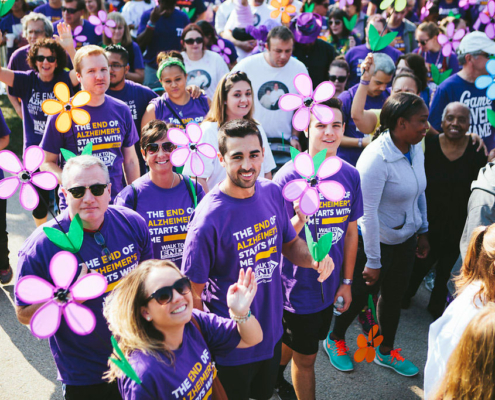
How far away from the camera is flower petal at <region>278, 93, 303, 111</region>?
259 centimetres

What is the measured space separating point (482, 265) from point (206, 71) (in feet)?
13.3

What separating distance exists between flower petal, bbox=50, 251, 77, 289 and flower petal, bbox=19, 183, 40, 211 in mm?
530

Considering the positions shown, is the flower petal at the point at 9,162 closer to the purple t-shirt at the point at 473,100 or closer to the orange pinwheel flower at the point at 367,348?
the orange pinwheel flower at the point at 367,348

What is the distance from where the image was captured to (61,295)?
1779 mm

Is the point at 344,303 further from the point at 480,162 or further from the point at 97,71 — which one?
the point at 97,71

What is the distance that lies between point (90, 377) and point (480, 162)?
10.9 feet

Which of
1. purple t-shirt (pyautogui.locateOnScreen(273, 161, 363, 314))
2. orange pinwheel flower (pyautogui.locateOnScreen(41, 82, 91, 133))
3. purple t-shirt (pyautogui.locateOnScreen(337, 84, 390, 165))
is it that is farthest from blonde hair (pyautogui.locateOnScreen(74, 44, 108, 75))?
purple t-shirt (pyautogui.locateOnScreen(337, 84, 390, 165))

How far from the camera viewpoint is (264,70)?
4.86m

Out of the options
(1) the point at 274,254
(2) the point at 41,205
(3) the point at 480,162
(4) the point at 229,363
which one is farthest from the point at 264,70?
(4) the point at 229,363

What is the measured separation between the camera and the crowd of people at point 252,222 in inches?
74.7

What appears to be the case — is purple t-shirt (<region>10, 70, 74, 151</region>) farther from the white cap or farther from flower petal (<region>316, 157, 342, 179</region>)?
the white cap

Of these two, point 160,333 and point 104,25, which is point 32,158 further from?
point 104,25

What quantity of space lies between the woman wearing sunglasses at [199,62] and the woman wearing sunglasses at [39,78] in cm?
145

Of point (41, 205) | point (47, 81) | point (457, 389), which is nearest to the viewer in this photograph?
point (457, 389)
